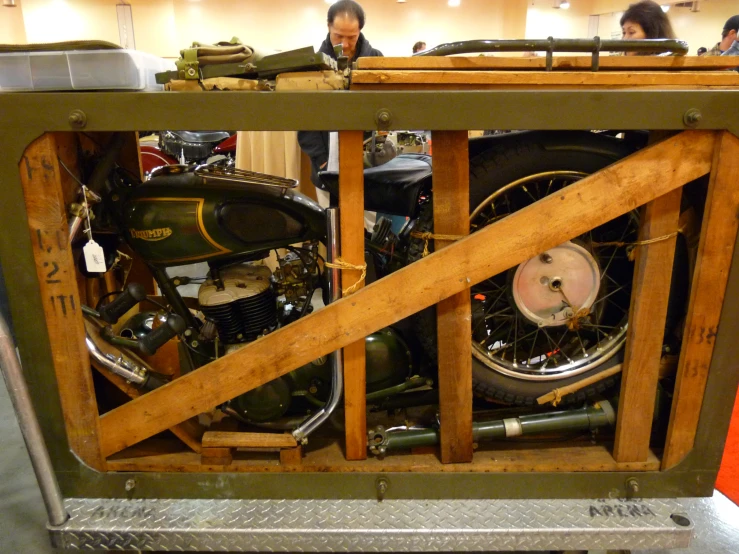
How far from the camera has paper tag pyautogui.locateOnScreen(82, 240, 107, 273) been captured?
147 cm

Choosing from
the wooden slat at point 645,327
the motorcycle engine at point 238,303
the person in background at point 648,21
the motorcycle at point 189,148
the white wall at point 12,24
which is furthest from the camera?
the white wall at point 12,24

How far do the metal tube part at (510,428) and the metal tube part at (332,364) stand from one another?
6.7 inches

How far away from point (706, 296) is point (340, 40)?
2.29 m

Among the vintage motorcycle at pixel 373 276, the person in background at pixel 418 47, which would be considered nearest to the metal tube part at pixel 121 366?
the vintage motorcycle at pixel 373 276

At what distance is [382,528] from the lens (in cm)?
153

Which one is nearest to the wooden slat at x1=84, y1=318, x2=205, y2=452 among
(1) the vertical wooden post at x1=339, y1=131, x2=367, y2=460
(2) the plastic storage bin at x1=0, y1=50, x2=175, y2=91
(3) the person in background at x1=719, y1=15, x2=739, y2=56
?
(1) the vertical wooden post at x1=339, y1=131, x2=367, y2=460

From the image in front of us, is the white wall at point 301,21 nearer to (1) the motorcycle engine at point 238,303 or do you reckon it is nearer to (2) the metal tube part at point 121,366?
(1) the motorcycle engine at point 238,303

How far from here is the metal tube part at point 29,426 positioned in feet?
4.41

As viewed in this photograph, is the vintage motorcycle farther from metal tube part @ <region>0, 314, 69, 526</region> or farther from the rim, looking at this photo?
metal tube part @ <region>0, 314, 69, 526</region>

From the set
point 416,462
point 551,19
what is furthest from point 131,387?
point 551,19

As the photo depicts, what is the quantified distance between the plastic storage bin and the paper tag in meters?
0.41

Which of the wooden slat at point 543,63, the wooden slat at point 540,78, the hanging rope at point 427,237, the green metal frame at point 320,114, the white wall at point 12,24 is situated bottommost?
the hanging rope at point 427,237

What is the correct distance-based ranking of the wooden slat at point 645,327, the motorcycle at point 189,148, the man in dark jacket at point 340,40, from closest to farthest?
the wooden slat at point 645,327 < the man in dark jacket at point 340,40 < the motorcycle at point 189,148

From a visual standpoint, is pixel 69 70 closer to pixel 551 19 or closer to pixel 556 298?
pixel 556 298
